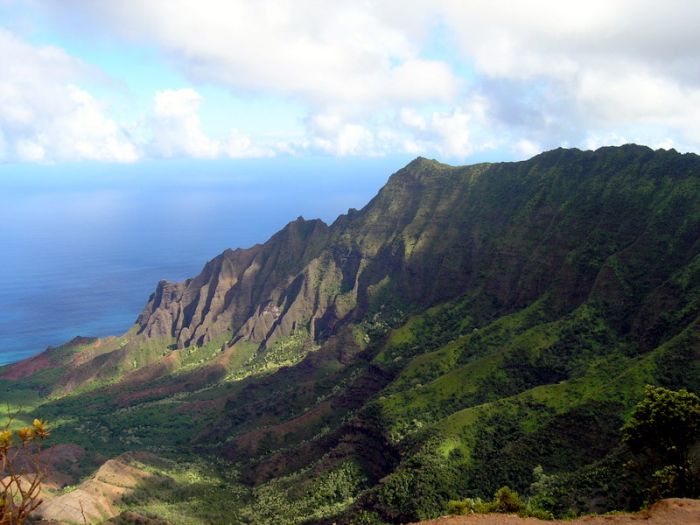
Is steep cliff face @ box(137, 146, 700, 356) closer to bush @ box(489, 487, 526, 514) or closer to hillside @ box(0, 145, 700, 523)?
hillside @ box(0, 145, 700, 523)

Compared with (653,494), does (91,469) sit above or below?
below

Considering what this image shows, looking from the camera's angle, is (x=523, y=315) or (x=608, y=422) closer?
(x=608, y=422)

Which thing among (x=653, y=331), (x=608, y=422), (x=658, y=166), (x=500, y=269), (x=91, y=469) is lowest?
(x=91, y=469)

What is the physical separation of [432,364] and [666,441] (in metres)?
57.9

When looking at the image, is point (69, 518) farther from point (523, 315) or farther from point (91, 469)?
point (523, 315)

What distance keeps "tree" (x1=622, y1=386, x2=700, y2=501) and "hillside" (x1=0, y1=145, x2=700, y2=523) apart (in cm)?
448

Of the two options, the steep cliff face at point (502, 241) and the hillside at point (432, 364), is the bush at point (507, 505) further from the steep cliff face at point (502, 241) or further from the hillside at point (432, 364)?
the steep cliff face at point (502, 241)

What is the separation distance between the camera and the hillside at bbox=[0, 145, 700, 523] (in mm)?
78125

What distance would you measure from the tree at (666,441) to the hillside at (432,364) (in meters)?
4.48

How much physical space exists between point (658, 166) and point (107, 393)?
151058 millimetres

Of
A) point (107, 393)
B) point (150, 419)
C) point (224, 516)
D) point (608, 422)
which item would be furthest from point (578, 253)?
point (107, 393)

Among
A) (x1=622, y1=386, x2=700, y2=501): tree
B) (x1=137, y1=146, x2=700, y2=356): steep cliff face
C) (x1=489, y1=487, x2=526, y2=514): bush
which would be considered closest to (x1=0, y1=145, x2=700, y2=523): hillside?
(x1=137, y1=146, x2=700, y2=356): steep cliff face

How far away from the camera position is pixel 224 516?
8919 cm

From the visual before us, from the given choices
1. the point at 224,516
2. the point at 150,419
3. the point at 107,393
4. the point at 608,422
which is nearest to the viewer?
the point at 608,422
